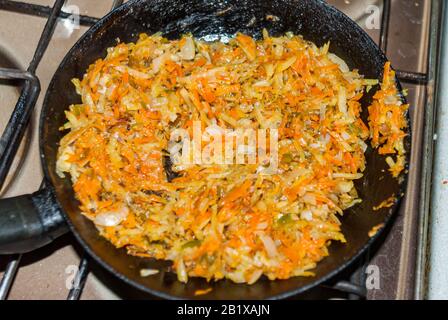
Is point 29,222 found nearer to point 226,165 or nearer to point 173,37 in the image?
point 226,165

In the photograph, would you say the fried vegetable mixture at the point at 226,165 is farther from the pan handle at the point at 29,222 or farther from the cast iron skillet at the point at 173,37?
the pan handle at the point at 29,222

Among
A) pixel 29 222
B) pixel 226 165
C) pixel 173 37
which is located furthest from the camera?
pixel 173 37

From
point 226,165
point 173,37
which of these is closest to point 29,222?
point 226,165

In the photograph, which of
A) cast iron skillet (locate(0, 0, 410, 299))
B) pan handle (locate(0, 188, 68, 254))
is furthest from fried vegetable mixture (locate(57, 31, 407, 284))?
pan handle (locate(0, 188, 68, 254))

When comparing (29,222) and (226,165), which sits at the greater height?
(226,165)

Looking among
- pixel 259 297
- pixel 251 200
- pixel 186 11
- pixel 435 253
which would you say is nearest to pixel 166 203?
pixel 251 200

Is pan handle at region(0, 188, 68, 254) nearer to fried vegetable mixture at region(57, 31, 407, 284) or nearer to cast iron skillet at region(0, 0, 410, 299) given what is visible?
cast iron skillet at region(0, 0, 410, 299)

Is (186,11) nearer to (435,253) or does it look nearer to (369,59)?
(369,59)

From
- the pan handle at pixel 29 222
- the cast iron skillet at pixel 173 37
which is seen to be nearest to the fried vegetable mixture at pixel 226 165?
the cast iron skillet at pixel 173 37
